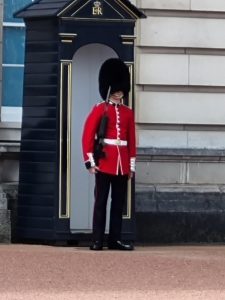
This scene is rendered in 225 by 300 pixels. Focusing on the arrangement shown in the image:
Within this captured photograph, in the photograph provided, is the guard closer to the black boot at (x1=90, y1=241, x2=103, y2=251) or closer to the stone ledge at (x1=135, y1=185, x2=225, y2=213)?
the black boot at (x1=90, y1=241, x2=103, y2=251)

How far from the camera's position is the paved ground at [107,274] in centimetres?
981

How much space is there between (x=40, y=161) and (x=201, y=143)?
2154mm

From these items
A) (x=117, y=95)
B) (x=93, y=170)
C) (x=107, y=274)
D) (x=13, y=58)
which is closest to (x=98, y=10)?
(x=117, y=95)

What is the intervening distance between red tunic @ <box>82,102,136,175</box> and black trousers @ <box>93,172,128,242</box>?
0.30ft

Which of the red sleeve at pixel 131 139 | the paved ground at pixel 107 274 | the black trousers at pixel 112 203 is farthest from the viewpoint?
the red sleeve at pixel 131 139

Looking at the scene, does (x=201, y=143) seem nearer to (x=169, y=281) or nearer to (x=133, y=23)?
(x=133, y=23)

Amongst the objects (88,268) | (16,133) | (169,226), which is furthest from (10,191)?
(88,268)

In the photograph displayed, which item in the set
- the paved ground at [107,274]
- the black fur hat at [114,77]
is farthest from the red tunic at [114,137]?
the paved ground at [107,274]

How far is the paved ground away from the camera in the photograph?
32.2 feet

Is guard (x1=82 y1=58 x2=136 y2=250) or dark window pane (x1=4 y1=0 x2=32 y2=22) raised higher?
dark window pane (x1=4 y1=0 x2=32 y2=22)

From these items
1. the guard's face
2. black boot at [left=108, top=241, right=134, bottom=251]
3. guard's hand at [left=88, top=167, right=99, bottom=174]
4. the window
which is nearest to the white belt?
guard's hand at [left=88, top=167, right=99, bottom=174]

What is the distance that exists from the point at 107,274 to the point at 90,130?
6.39 feet

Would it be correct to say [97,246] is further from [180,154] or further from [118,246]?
[180,154]

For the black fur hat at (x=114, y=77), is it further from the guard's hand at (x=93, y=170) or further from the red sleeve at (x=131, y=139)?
the guard's hand at (x=93, y=170)
